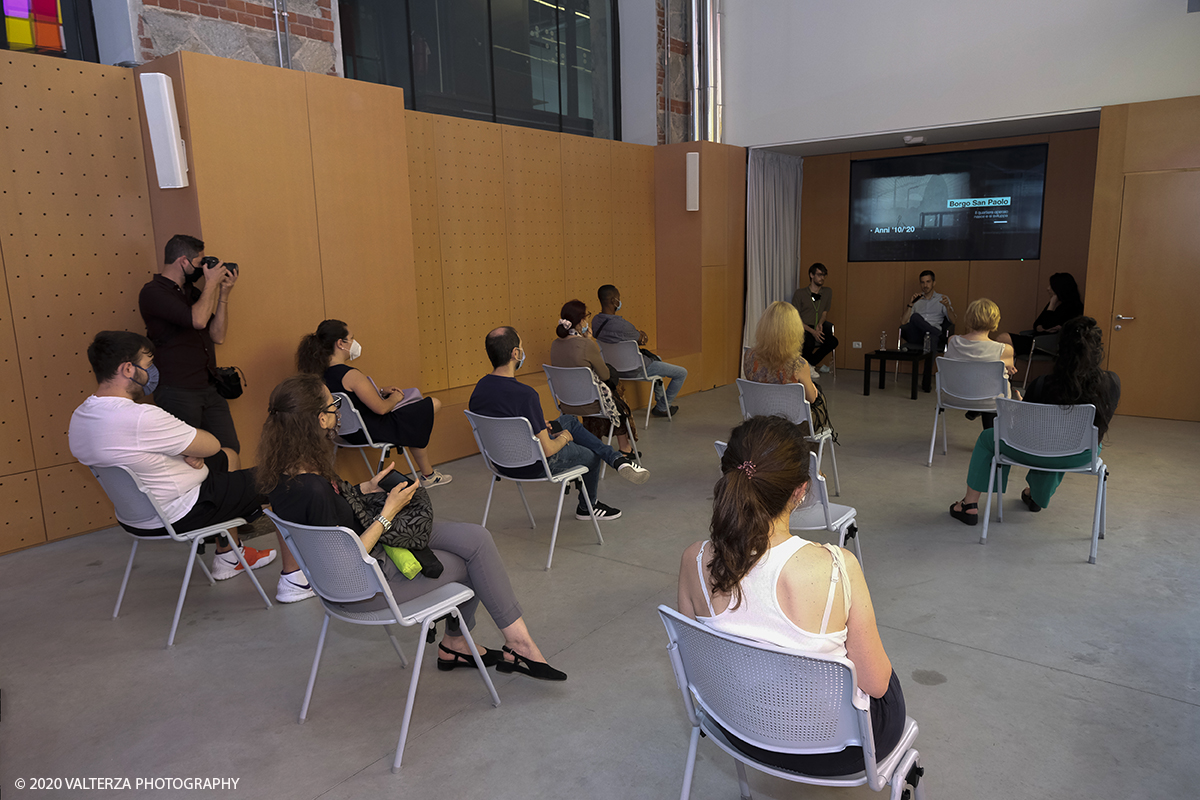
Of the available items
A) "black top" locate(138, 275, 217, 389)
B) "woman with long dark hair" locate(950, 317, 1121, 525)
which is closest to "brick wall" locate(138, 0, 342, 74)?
"black top" locate(138, 275, 217, 389)

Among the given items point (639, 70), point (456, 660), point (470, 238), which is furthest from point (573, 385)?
point (639, 70)

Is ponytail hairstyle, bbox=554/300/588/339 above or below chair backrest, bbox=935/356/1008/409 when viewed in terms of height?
above

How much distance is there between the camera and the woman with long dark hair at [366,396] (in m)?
4.71

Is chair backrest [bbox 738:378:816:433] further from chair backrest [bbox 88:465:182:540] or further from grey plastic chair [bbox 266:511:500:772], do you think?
chair backrest [bbox 88:465:182:540]

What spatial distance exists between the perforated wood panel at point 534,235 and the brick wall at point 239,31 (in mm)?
1759

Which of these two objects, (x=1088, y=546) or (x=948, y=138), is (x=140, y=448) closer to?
(x=1088, y=546)

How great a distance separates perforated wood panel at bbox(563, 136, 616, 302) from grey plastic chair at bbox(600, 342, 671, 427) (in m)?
1.15

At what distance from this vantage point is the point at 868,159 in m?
9.25

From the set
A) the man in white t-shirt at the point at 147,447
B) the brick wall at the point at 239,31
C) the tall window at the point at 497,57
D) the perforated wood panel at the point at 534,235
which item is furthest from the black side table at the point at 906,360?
the man in white t-shirt at the point at 147,447

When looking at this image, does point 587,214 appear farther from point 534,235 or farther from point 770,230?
point 770,230

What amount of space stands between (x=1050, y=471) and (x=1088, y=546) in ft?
1.39

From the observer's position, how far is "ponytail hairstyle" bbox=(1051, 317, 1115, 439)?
3.73 m

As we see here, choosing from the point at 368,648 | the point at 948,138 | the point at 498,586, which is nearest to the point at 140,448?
the point at 368,648

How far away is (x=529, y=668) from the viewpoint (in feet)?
9.25
